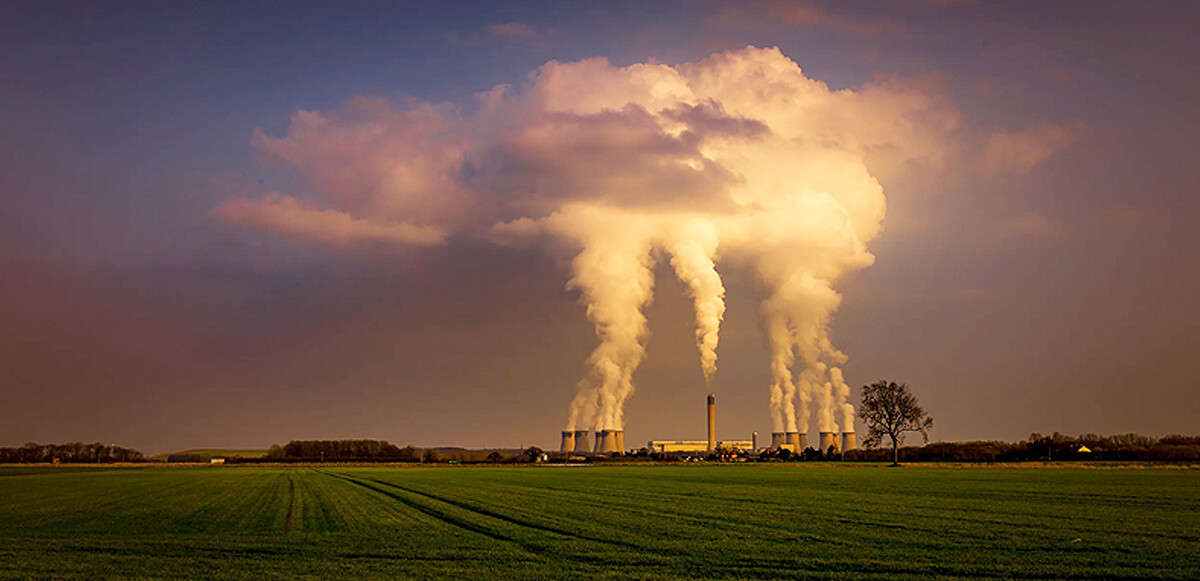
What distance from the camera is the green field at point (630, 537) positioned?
24.0 meters

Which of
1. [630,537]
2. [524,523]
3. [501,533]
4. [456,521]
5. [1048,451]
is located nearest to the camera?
[630,537]

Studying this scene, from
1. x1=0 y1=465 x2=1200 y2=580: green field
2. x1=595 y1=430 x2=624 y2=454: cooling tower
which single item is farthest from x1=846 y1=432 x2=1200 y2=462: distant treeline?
x1=0 y1=465 x2=1200 y2=580: green field

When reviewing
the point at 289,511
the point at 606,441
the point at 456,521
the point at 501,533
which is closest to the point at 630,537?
the point at 501,533

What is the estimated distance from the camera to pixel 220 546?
1219 inches

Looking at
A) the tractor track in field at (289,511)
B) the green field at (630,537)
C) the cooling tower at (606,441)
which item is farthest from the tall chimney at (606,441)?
the green field at (630,537)

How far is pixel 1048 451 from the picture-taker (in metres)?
177

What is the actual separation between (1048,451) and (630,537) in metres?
169

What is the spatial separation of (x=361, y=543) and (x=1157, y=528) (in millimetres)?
26611

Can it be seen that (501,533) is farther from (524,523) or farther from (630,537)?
(630,537)

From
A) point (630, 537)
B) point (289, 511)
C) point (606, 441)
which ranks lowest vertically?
point (289, 511)

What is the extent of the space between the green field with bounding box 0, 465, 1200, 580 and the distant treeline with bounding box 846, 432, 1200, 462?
11936 cm

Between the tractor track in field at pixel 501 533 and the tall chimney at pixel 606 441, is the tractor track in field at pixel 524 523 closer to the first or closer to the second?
the tractor track in field at pixel 501 533

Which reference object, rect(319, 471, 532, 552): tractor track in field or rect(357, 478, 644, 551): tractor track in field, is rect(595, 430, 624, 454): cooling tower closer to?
rect(357, 478, 644, 551): tractor track in field

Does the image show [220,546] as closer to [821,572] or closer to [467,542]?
[467,542]
